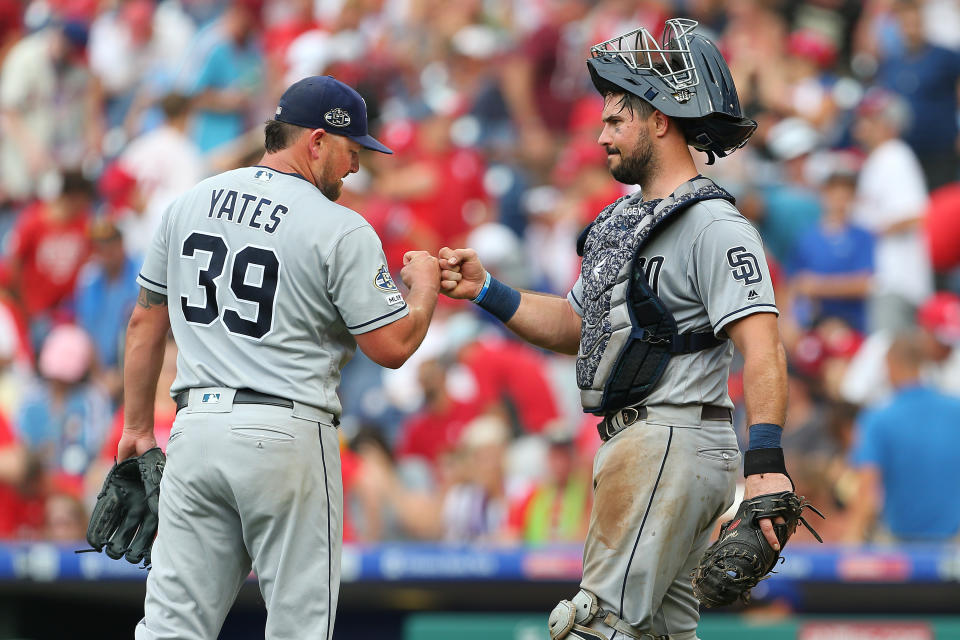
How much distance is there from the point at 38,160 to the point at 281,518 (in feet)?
31.7

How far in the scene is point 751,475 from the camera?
3.60m

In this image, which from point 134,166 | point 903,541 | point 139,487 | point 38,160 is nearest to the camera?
point 139,487

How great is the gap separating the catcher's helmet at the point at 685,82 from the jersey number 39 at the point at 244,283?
1.17 metres

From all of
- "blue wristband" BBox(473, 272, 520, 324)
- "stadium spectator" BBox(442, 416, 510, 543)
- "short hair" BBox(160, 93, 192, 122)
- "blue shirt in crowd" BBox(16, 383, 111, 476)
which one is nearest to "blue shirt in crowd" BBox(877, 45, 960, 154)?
"stadium spectator" BBox(442, 416, 510, 543)

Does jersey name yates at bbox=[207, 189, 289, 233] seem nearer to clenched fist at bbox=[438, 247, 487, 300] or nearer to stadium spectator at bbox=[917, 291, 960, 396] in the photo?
clenched fist at bbox=[438, 247, 487, 300]

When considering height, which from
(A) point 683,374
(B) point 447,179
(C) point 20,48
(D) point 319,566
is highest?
(C) point 20,48

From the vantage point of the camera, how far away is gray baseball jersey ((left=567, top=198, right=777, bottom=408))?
369 centimetres

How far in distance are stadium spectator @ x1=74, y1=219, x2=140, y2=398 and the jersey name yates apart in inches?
240

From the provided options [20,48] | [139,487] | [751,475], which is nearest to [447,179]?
[20,48]

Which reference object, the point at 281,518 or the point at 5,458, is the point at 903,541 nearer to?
the point at 281,518

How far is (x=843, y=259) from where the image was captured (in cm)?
879

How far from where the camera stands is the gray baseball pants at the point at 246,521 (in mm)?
3748

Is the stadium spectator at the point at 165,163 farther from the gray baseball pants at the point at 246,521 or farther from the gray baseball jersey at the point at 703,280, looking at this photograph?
the gray baseball jersey at the point at 703,280

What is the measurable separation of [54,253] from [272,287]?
745 centimetres
